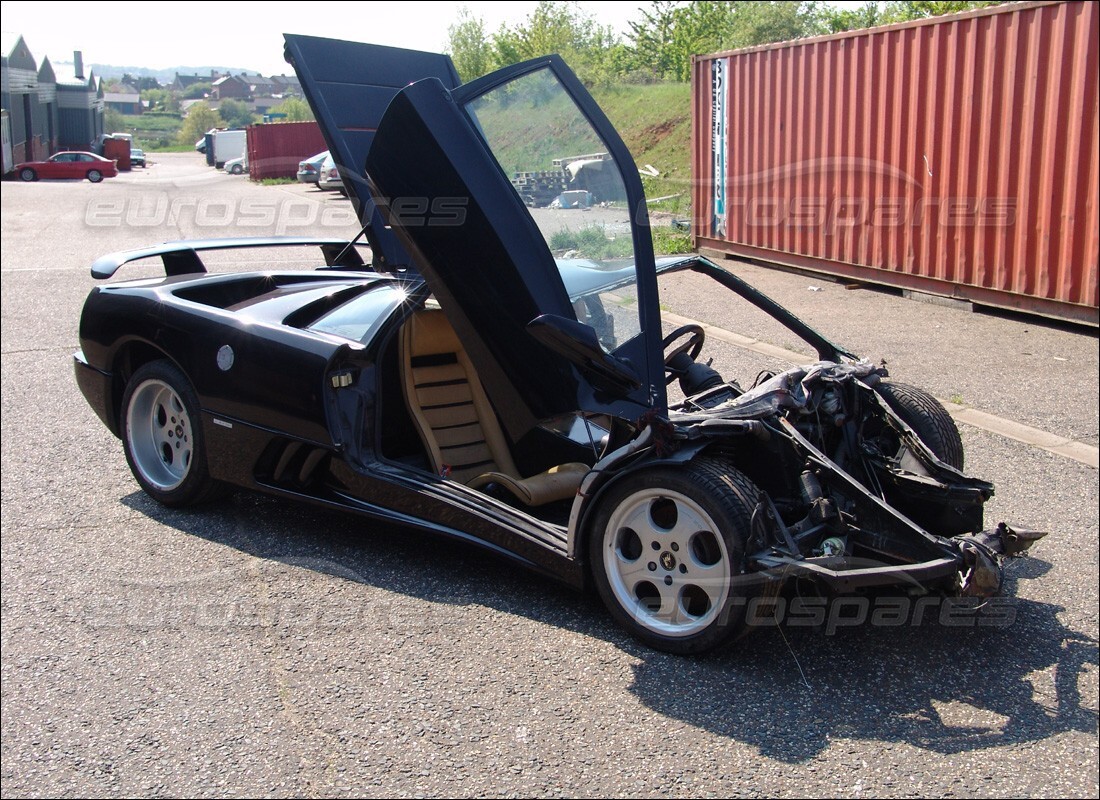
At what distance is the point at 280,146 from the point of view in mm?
41969

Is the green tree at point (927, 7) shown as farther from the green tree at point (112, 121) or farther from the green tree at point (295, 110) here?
the green tree at point (295, 110)

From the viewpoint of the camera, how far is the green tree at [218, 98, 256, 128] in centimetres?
6151

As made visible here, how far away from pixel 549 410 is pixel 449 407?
960 mm

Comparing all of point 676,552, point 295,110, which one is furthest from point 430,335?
point 295,110

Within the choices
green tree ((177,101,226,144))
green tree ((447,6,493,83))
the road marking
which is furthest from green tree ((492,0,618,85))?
the road marking

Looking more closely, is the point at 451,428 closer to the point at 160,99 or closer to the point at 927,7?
the point at 927,7

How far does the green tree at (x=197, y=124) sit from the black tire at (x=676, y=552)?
56712 millimetres

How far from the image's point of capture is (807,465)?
3820 millimetres

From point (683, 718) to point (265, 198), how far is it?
28631 millimetres

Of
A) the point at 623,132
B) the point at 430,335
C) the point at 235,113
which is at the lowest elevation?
the point at 430,335

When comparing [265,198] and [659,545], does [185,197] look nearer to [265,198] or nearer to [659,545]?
[265,198]

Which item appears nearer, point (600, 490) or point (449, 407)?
point (600, 490)

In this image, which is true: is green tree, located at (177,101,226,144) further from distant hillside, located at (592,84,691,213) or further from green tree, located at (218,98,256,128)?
distant hillside, located at (592,84,691,213)

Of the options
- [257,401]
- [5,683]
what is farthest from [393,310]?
[5,683]
